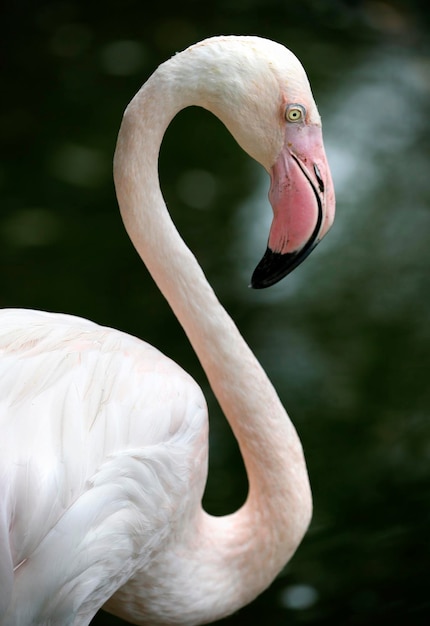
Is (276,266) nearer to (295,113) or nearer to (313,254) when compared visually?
(295,113)

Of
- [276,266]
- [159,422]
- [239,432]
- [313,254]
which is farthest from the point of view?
[313,254]

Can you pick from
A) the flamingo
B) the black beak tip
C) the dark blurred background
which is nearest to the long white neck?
the flamingo

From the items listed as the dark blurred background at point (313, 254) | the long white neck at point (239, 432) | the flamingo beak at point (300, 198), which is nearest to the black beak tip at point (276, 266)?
the flamingo beak at point (300, 198)

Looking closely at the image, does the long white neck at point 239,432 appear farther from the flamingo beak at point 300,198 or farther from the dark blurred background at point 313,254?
the dark blurred background at point 313,254

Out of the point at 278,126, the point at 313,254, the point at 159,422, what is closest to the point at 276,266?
the point at 278,126

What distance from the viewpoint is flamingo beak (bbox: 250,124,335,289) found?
6.01 ft

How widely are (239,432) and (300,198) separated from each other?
0.53 m

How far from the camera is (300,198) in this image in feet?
6.02

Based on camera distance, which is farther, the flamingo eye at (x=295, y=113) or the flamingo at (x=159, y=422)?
the flamingo eye at (x=295, y=113)

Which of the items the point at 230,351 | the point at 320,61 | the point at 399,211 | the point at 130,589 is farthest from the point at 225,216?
the point at 130,589

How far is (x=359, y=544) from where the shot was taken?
→ 2.72 meters

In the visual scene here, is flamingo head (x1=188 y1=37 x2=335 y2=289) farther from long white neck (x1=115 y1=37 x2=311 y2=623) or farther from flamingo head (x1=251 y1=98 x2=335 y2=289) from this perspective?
long white neck (x1=115 y1=37 x2=311 y2=623)

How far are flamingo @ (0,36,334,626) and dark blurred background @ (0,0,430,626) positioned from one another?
0.62m

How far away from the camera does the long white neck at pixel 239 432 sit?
196cm
